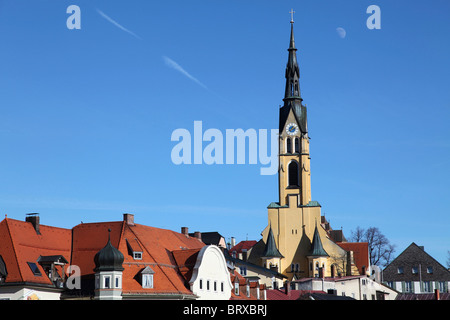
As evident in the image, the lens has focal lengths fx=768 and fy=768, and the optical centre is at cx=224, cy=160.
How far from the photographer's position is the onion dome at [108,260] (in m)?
55.9

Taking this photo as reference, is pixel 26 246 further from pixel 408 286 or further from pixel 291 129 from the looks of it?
pixel 291 129

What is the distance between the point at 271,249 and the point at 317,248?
7244mm

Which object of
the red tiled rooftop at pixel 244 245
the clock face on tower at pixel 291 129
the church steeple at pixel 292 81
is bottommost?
the red tiled rooftop at pixel 244 245

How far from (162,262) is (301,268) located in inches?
2445

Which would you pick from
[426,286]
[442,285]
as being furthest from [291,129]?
[442,285]

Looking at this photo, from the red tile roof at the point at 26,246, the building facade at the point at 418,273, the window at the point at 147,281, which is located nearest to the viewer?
the red tile roof at the point at 26,246

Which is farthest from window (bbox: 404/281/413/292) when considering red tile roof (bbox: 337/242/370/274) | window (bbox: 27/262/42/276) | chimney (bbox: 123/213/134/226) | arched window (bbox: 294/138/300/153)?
window (bbox: 27/262/42/276)

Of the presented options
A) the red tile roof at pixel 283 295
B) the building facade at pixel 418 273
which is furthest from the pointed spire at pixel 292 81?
the red tile roof at pixel 283 295

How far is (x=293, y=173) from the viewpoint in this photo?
127812 millimetres

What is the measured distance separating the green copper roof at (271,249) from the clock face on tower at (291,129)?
59.0ft

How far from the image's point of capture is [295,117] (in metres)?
130

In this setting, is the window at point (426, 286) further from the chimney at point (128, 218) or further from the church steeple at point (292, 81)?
the chimney at point (128, 218)

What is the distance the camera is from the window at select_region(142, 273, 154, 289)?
57.8m

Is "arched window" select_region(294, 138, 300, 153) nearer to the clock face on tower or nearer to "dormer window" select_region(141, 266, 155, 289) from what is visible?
the clock face on tower
